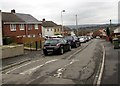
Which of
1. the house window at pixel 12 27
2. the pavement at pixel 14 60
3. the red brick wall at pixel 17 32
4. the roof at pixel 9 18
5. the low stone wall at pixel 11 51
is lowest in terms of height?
the pavement at pixel 14 60

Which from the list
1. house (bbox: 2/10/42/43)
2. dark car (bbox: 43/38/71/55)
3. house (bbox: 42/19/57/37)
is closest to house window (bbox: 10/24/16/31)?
house (bbox: 2/10/42/43)

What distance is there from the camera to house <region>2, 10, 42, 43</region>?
176ft

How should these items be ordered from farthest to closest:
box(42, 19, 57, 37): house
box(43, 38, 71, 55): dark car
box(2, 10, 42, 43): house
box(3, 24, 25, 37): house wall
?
1. box(42, 19, 57, 37): house
2. box(2, 10, 42, 43): house
3. box(3, 24, 25, 37): house wall
4. box(43, 38, 71, 55): dark car

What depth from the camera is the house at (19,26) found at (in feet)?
176

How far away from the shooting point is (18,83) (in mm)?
10938

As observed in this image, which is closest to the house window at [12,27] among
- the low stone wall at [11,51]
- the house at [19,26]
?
the house at [19,26]

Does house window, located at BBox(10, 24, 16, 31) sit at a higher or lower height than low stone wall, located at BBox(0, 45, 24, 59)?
higher

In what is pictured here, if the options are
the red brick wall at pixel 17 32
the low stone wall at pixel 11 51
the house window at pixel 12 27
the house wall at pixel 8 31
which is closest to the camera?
the low stone wall at pixel 11 51

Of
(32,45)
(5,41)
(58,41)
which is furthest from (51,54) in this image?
(5,41)

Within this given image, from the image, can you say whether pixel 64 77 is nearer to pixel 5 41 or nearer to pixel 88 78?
pixel 88 78

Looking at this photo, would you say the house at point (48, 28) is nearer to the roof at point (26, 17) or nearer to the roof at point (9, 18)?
the roof at point (26, 17)

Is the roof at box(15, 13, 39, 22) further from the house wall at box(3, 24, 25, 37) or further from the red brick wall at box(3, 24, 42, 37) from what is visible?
the house wall at box(3, 24, 25, 37)

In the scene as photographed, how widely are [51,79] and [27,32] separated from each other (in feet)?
164

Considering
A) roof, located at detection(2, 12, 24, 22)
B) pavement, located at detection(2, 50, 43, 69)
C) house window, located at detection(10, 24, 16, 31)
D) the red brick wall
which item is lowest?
pavement, located at detection(2, 50, 43, 69)
